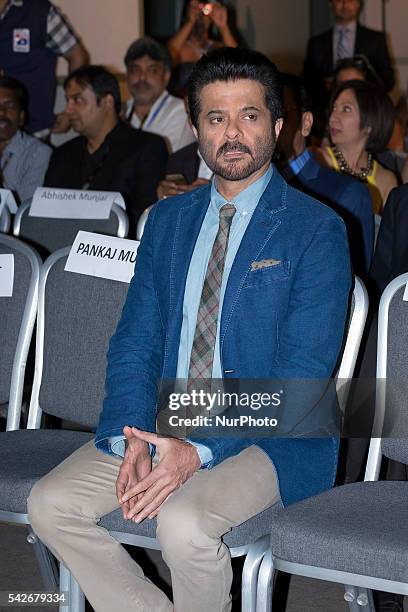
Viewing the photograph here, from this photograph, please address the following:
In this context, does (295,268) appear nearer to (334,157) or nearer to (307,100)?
(307,100)

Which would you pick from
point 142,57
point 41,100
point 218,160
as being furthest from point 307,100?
point 41,100

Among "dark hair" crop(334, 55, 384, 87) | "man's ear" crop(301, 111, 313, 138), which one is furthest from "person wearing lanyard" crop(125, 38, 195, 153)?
"man's ear" crop(301, 111, 313, 138)

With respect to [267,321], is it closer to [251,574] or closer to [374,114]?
[251,574]

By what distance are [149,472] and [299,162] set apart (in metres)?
1.75

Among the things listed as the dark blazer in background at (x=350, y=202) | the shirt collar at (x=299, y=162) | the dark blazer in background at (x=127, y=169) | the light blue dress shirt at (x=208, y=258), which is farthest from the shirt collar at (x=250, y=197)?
the dark blazer in background at (x=127, y=169)

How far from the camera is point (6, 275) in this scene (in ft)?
9.40

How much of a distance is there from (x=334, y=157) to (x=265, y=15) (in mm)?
4732

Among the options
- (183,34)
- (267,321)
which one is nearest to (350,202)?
(267,321)

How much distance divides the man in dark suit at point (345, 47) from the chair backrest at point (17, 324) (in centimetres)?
466

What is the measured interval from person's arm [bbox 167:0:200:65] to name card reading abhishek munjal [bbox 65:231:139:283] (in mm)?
4696

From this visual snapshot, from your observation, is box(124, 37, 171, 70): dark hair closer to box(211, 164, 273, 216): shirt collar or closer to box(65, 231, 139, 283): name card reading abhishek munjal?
box(65, 231, 139, 283): name card reading abhishek munjal

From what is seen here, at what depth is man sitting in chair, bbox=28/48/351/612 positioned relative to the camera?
212 cm

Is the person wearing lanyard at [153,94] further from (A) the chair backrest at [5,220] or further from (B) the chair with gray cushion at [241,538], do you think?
(B) the chair with gray cushion at [241,538]

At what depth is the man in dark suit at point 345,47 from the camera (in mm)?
7207
